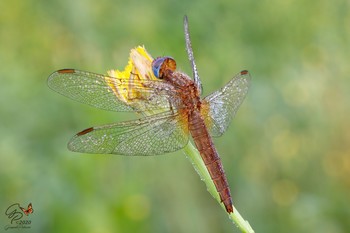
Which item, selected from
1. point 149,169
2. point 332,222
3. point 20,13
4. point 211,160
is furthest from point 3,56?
point 211,160

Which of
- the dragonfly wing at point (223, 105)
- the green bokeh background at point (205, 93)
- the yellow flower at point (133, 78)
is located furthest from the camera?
the green bokeh background at point (205, 93)

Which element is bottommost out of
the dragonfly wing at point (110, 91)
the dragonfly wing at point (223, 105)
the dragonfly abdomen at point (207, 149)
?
the dragonfly abdomen at point (207, 149)

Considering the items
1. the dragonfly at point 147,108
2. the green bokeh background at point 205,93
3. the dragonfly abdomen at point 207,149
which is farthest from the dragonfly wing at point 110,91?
the green bokeh background at point 205,93

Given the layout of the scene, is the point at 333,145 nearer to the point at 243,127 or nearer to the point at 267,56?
the point at 243,127

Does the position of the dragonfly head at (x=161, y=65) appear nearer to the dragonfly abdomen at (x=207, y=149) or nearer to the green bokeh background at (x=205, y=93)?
the dragonfly abdomen at (x=207, y=149)

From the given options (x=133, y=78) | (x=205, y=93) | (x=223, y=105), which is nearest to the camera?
(x=133, y=78)

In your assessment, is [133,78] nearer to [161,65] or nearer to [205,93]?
[161,65]

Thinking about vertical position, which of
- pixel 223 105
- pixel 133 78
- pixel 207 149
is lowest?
pixel 207 149

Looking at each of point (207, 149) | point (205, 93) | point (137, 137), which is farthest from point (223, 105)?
point (205, 93)
